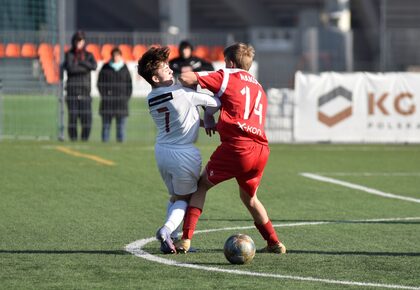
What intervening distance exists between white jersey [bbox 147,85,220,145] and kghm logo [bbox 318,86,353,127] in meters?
12.9

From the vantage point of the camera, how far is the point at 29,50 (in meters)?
29.5

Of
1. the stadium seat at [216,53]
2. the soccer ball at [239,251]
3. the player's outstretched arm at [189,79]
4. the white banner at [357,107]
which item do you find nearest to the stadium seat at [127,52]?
A: the stadium seat at [216,53]

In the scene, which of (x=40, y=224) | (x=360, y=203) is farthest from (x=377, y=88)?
(x=40, y=224)

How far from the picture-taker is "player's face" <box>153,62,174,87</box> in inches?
346

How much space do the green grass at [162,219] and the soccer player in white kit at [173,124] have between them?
0.35 m

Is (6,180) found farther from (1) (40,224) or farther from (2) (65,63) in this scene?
(2) (65,63)

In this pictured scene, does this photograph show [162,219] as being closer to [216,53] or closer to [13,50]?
[13,50]

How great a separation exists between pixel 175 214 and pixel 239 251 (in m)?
0.77

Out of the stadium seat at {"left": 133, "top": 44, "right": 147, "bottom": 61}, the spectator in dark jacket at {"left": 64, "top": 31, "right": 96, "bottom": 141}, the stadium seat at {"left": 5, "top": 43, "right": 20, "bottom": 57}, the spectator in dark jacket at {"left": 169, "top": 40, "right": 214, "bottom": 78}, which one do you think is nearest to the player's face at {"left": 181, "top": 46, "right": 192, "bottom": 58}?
the spectator in dark jacket at {"left": 169, "top": 40, "right": 214, "bottom": 78}

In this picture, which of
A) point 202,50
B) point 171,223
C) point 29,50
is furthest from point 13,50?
point 171,223

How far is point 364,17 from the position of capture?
49.4 meters

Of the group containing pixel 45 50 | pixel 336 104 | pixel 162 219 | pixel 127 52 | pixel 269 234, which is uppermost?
pixel 45 50

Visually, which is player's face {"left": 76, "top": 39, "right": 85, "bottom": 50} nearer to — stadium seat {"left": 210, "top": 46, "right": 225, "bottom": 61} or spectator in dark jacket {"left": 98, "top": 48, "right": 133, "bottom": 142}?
spectator in dark jacket {"left": 98, "top": 48, "right": 133, "bottom": 142}

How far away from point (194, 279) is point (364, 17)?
42704 millimetres
